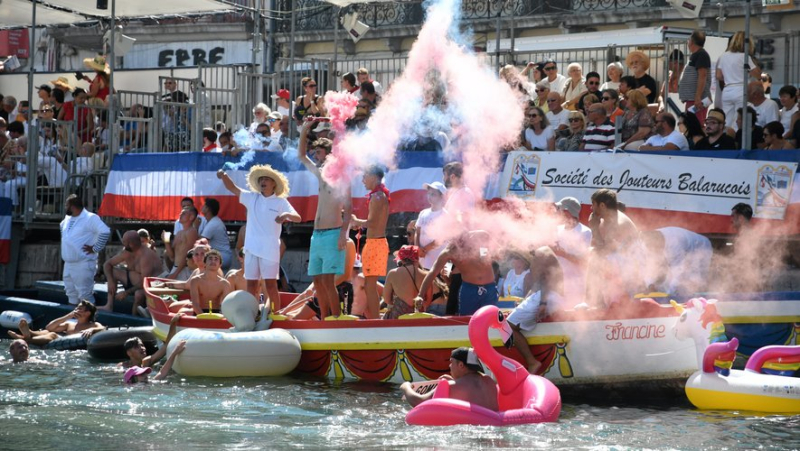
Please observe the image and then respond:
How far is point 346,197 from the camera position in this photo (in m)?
12.4

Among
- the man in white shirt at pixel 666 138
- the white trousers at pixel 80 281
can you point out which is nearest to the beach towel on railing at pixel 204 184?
the white trousers at pixel 80 281

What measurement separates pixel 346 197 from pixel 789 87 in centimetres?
550

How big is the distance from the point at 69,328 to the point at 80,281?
1.30m

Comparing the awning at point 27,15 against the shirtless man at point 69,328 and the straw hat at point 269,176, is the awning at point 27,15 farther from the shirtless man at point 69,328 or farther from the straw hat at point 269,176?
the straw hat at point 269,176

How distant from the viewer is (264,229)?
521 inches

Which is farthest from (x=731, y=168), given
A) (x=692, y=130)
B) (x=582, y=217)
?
(x=582, y=217)

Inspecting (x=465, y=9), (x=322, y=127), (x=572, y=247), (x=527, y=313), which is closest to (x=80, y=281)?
(x=322, y=127)

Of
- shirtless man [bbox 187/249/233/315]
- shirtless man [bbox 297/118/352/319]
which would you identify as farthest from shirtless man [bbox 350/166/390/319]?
shirtless man [bbox 187/249/233/315]

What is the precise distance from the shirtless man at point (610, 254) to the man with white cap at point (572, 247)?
16.6 inches

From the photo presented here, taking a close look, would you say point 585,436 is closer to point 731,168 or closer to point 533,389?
point 533,389

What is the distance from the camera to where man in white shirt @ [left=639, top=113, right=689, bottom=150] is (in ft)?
43.9

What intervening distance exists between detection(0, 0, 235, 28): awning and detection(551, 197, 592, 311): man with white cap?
8247 mm

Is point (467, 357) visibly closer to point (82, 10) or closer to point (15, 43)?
point (82, 10)

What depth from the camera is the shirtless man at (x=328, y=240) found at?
40.5 ft
